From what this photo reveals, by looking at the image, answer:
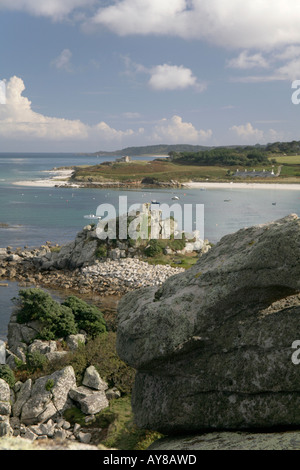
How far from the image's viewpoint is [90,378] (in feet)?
66.9

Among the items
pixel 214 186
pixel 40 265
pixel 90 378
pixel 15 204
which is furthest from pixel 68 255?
pixel 214 186

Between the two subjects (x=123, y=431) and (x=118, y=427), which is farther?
(x=118, y=427)

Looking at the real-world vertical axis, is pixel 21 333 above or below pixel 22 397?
above

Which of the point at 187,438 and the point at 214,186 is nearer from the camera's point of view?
the point at 187,438

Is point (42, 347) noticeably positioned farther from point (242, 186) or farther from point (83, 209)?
point (242, 186)

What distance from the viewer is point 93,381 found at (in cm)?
2031

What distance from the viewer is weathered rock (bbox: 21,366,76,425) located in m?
18.9

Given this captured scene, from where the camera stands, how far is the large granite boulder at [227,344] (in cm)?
924

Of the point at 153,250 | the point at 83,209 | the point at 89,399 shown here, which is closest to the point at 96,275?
the point at 153,250

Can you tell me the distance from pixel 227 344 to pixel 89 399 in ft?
37.4

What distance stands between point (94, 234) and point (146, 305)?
47706 mm

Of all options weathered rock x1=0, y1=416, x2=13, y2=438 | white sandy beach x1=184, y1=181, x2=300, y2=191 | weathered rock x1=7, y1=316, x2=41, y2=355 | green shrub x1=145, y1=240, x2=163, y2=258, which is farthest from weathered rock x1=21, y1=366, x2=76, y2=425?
white sandy beach x1=184, y1=181, x2=300, y2=191
